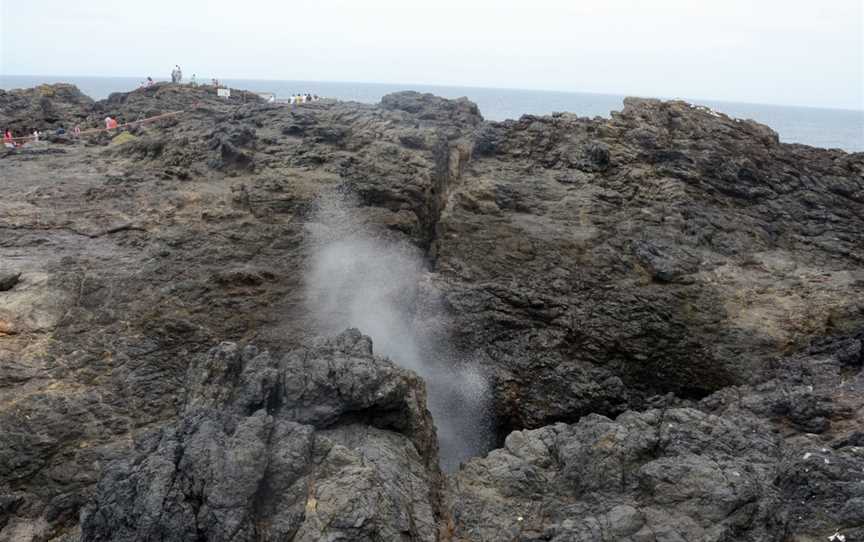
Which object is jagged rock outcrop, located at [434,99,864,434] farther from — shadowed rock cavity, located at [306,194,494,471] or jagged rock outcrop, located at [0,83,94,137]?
jagged rock outcrop, located at [0,83,94,137]

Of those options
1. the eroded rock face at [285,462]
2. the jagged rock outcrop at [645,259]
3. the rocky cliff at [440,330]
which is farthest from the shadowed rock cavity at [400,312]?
the eroded rock face at [285,462]

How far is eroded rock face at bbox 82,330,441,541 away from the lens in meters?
7.40

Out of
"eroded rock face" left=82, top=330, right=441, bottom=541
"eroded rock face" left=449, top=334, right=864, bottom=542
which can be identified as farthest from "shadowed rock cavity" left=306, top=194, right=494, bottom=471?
"eroded rock face" left=449, top=334, right=864, bottom=542

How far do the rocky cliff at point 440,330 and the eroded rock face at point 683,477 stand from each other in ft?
0.13

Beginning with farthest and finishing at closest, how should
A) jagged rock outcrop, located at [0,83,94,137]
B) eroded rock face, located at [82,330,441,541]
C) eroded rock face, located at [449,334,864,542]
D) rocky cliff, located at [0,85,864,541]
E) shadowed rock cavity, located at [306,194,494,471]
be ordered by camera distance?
jagged rock outcrop, located at [0,83,94,137] < shadowed rock cavity, located at [306,194,494,471] < rocky cliff, located at [0,85,864,541] < eroded rock face, located at [449,334,864,542] < eroded rock face, located at [82,330,441,541]

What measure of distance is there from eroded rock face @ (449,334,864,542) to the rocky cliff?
41 millimetres

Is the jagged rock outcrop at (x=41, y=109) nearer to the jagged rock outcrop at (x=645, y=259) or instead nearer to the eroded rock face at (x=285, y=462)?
the jagged rock outcrop at (x=645, y=259)

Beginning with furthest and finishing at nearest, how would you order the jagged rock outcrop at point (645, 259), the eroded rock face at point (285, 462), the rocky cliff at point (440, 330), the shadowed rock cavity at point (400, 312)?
1. the jagged rock outcrop at point (645, 259)
2. the shadowed rock cavity at point (400, 312)
3. the rocky cliff at point (440, 330)
4. the eroded rock face at point (285, 462)

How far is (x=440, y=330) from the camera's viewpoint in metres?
14.5

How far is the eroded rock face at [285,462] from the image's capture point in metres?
7.40

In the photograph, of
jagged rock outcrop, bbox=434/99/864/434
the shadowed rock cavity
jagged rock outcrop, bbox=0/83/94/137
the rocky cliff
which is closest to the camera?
the rocky cliff

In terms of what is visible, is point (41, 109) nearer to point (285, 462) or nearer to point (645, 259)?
point (645, 259)

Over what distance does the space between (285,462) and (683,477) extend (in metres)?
5.11

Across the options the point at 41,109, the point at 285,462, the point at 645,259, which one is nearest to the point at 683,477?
the point at 285,462
